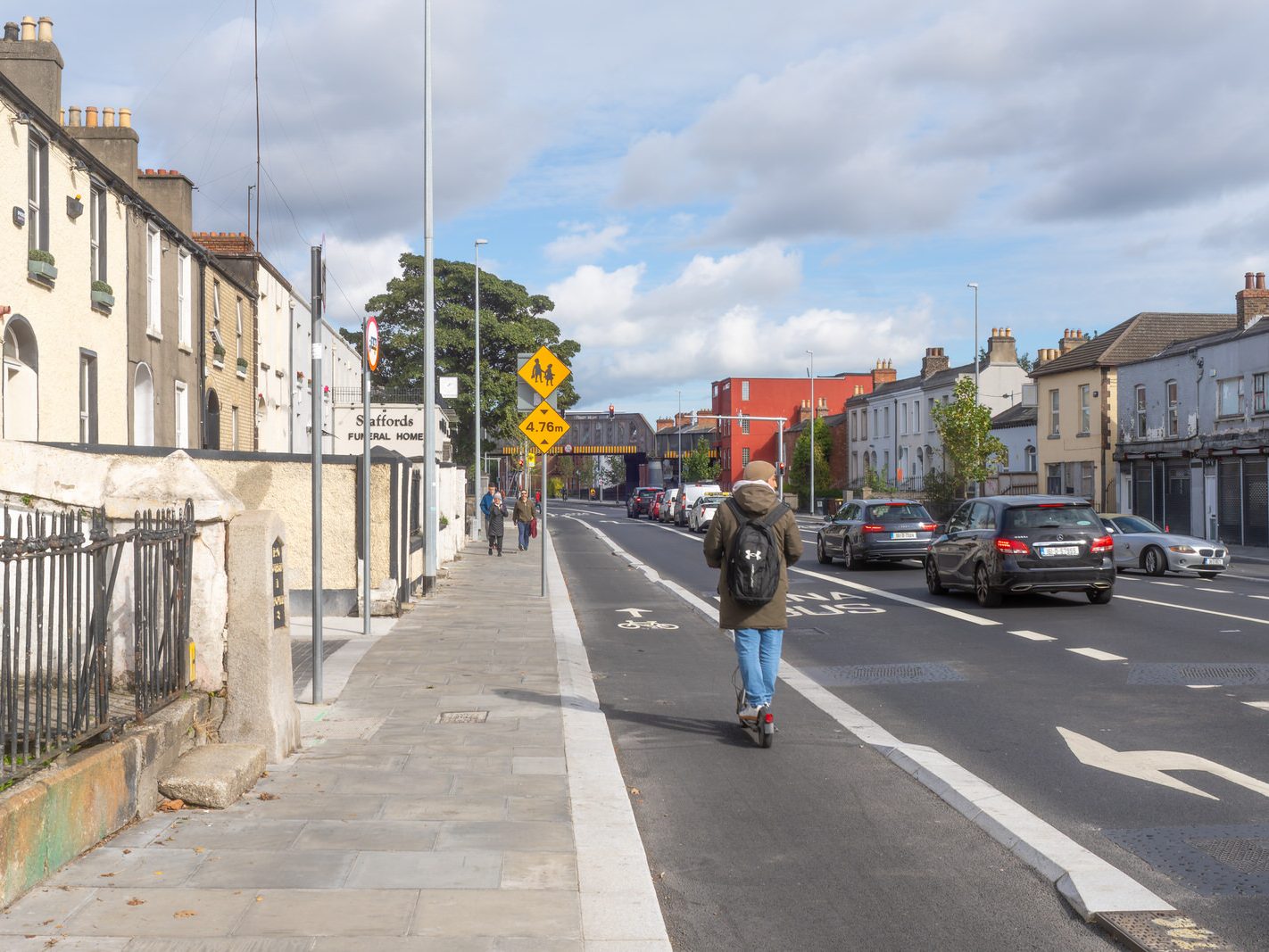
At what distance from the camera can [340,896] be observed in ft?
15.4

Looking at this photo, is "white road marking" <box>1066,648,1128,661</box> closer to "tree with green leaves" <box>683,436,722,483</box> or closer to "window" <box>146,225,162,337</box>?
"window" <box>146,225,162,337</box>

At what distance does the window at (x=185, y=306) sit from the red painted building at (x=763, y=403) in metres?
88.2

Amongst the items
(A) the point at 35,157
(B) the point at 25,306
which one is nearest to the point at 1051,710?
(B) the point at 25,306

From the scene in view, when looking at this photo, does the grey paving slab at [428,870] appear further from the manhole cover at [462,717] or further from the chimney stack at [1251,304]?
the chimney stack at [1251,304]

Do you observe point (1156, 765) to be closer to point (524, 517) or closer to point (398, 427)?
point (398, 427)

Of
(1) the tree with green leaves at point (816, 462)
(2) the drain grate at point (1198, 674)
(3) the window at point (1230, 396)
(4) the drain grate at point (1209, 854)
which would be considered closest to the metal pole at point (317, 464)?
(4) the drain grate at point (1209, 854)

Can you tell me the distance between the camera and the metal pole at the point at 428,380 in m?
19.9

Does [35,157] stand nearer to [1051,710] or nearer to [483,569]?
[483,569]

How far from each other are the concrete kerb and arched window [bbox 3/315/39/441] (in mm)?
11602

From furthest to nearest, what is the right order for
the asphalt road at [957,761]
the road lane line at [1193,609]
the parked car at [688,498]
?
the parked car at [688,498] < the road lane line at [1193,609] < the asphalt road at [957,761]

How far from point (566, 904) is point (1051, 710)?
557cm

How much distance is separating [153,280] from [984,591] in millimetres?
14469

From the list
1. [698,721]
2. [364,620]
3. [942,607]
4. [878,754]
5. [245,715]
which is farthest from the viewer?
[942,607]

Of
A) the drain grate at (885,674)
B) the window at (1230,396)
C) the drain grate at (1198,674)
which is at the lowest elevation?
the drain grate at (885,674)
